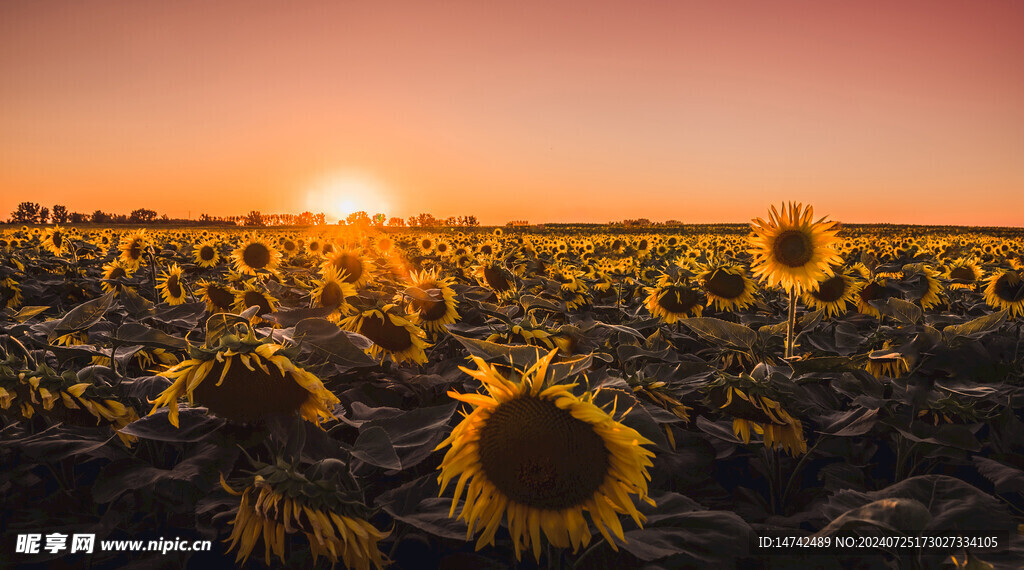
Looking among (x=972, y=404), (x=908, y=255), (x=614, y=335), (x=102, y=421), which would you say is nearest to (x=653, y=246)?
(x=908, y=255)

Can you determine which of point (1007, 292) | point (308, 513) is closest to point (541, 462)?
point (308, 513)

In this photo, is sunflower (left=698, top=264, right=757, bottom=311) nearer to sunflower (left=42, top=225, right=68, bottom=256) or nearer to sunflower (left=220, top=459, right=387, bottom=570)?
sunflower (left=220, top=459, right=387, bottom=570)

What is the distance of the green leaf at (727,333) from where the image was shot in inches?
92.9

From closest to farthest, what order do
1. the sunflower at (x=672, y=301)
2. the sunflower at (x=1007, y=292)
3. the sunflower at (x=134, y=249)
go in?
the sunflower at (x=672, y=301), the sunflower at (x=1007, y=292), the sunflower at (x=134, y=249)

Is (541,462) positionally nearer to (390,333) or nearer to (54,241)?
(390,333)

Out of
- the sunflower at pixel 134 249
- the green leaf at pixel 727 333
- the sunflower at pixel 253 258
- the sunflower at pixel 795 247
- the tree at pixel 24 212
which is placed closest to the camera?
the green leaf at pixel 727 333

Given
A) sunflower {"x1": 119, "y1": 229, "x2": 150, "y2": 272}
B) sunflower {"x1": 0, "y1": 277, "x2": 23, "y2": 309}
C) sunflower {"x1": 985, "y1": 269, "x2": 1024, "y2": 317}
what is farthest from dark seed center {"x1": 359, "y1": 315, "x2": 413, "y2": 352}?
sunflower {"x1": 985, "y1": 269, "x2": 1024, "y2": 317}

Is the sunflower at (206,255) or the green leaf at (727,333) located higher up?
the sunflower at (206,255)

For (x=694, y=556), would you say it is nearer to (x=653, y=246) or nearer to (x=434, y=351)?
(x=434, y=351)

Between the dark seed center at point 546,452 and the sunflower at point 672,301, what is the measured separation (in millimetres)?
3670

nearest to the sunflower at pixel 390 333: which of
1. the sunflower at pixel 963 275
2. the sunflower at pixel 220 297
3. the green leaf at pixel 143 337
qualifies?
the green leaf at pixel 143 337

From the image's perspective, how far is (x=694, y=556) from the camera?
51.9 inches

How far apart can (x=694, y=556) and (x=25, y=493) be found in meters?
2.56

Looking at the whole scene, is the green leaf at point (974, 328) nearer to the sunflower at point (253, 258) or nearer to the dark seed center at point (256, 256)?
the sunflower at point (253, 258)
